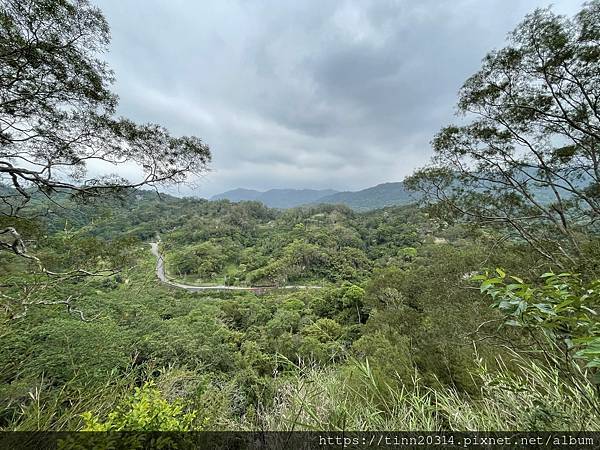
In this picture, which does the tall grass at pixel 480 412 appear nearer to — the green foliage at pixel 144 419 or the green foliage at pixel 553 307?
the green foliage at pixel 553 307

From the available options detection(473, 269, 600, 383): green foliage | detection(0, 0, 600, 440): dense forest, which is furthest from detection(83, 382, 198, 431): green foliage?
detection(473, 269, 600, 383): green foliage

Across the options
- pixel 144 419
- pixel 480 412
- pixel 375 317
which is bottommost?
pixel 375 317

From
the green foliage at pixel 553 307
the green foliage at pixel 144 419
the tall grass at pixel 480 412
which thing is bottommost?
the tall grass at pixel 480 412

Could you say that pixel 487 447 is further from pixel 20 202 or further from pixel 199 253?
pixel 199 253

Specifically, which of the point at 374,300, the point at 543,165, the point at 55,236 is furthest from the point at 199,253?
the point at 543,165

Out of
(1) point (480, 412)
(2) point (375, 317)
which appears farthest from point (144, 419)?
(2) point (375, 317)

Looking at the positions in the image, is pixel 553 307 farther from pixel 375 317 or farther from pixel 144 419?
pixel 375 317

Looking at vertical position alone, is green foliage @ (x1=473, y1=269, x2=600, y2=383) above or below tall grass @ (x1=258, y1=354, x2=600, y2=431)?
above

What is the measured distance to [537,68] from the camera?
4.94 m

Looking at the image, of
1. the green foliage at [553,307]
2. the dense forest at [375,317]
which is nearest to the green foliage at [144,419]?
the dense forest at [375,317]

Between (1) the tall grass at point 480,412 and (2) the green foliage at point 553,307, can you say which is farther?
(1) the tall grass at point 480,412

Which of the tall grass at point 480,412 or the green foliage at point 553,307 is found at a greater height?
the green foliage at point 553,307

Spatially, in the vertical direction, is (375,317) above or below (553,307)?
below

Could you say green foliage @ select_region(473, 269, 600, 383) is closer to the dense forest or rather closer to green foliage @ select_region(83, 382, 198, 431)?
the dense forest
